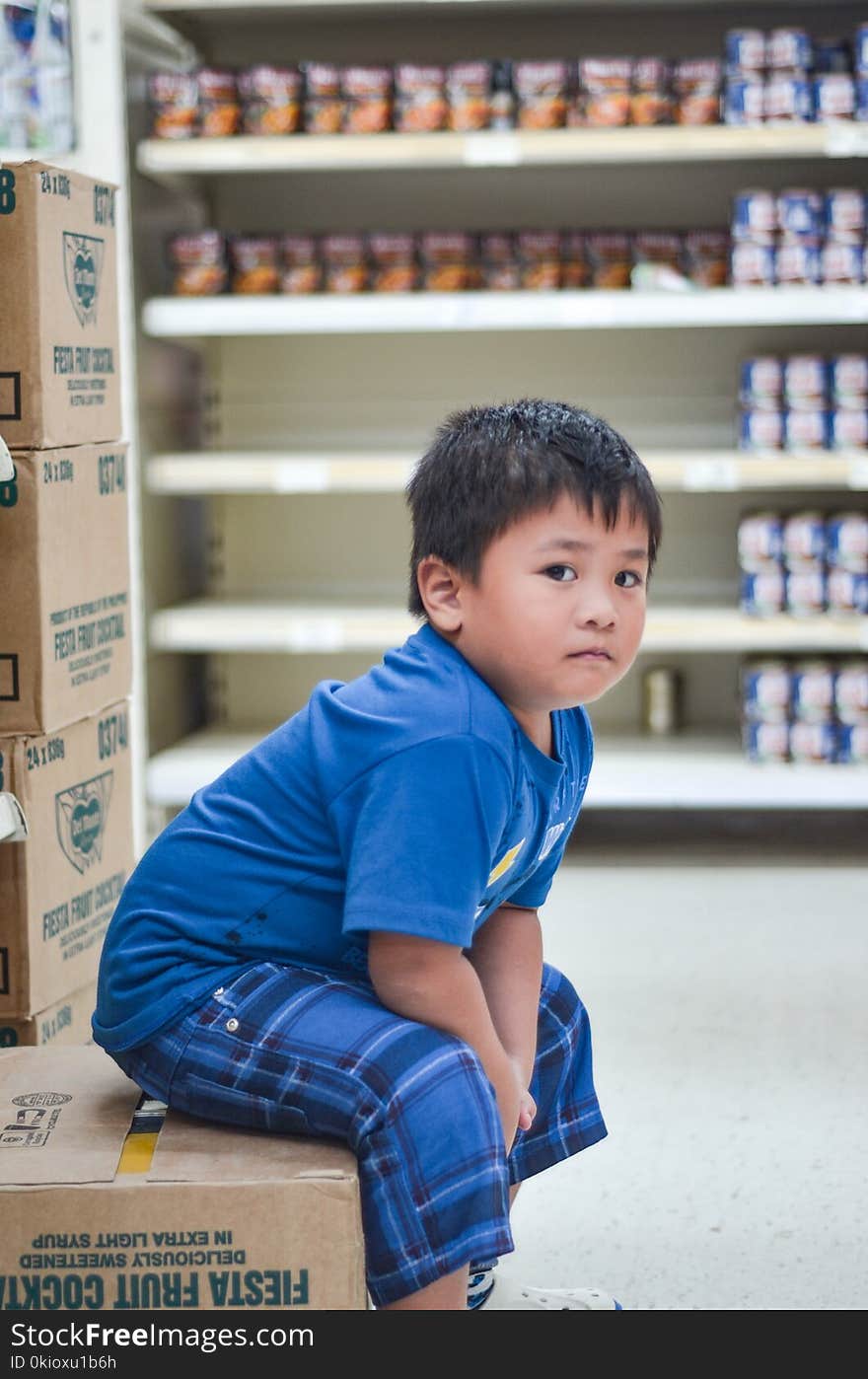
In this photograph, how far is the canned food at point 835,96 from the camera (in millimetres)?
3256

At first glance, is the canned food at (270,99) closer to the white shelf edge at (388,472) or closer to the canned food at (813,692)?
the white shelf edge at (388,472)

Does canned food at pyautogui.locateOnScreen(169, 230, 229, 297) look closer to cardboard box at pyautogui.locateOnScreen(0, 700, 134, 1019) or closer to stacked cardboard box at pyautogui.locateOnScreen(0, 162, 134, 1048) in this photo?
stacked cardboard box at pyautogui.locateOnScreen(0, 162, 134, 1048)

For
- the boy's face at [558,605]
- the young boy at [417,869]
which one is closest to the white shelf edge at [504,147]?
the young boy at [417,869]

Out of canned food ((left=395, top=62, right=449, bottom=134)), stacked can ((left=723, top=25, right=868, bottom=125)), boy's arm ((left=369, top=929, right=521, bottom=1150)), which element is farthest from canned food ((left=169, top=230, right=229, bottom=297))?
boy's arm ((left=369, top=929, right=521, bottom=1150))

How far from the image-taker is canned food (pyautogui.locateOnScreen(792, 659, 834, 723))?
11.1 ft

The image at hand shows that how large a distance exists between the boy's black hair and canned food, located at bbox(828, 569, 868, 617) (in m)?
2.22

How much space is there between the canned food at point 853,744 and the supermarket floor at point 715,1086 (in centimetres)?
23

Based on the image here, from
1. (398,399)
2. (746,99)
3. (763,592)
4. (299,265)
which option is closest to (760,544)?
(763,592)

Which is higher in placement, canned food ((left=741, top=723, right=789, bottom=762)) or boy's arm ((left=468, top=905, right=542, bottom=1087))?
boy's arm ((left=468, top=905, right=542, bottom=1087))

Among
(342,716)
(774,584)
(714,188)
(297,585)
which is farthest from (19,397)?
(714,188)

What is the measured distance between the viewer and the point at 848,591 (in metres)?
3.36

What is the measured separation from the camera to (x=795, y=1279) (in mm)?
1585

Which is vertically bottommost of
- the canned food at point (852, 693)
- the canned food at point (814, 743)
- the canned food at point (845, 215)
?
the canned food at point (814, 743)

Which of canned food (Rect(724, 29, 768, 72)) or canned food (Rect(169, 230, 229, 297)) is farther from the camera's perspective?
canned food (Rect(169, 230, 229, 297))
